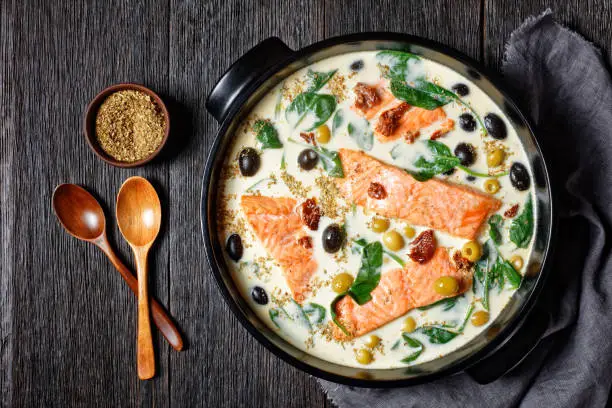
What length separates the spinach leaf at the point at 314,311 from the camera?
7.74 ft

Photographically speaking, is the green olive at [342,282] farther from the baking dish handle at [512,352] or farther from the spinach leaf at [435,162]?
the baking dish handle at [512,352]

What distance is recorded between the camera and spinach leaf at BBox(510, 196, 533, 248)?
229 cm

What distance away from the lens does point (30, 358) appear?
288 centimetres

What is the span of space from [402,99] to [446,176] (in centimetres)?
33

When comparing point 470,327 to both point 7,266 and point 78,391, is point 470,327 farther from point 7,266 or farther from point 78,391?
point 7,266

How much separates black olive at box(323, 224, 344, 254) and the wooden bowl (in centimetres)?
82

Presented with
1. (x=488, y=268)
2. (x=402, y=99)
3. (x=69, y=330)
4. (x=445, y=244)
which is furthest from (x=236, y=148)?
(x=69, y=330)

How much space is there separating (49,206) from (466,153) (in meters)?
1.88

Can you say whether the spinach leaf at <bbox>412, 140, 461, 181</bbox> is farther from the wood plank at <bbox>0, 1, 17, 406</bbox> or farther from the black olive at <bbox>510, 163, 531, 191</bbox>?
the wood plank at <bbox>0, 1, 17, 406</bbox>

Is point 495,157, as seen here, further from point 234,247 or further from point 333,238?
point 234,247

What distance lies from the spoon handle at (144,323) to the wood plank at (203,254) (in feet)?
0.35

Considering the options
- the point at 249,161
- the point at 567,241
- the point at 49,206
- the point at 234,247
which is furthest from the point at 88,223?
the point at 567,241

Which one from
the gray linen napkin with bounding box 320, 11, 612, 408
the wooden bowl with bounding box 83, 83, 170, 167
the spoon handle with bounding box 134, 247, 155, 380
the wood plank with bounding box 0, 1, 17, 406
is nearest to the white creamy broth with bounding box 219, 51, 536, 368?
the gray linen napkin with bounding box 320, 11, 612, 408

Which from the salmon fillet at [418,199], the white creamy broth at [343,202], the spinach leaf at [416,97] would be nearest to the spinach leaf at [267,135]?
the white creamy broth at [343,202]
